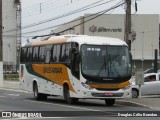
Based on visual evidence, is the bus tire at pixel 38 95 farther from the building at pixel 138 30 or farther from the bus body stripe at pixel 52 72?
the building at pixel 138 30

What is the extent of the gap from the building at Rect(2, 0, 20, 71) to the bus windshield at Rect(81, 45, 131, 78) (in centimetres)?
11037

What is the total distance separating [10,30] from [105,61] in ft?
376

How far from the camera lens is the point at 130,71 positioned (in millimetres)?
23781

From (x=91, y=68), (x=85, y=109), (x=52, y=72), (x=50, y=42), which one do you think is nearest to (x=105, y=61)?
(x=91, y=68)

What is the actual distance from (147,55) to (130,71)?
4018 inches

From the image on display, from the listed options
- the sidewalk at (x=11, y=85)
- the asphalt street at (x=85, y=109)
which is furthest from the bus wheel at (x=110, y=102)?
the sidewalk at (x=11, y=85)

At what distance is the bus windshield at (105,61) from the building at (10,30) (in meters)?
110

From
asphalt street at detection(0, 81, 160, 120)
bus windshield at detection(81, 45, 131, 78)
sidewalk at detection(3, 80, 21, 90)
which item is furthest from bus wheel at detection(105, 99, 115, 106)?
sidewalk at detection(3, 80, 21, 90)

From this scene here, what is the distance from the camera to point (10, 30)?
13588cm

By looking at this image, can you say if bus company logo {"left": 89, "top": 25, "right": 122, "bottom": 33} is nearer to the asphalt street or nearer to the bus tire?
the bus tire

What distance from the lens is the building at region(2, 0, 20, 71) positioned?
443 feet

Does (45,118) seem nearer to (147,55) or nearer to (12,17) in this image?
(147,55)

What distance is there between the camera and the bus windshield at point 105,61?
23281 mm

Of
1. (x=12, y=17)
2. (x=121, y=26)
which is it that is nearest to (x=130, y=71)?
(x=121, y=26)
